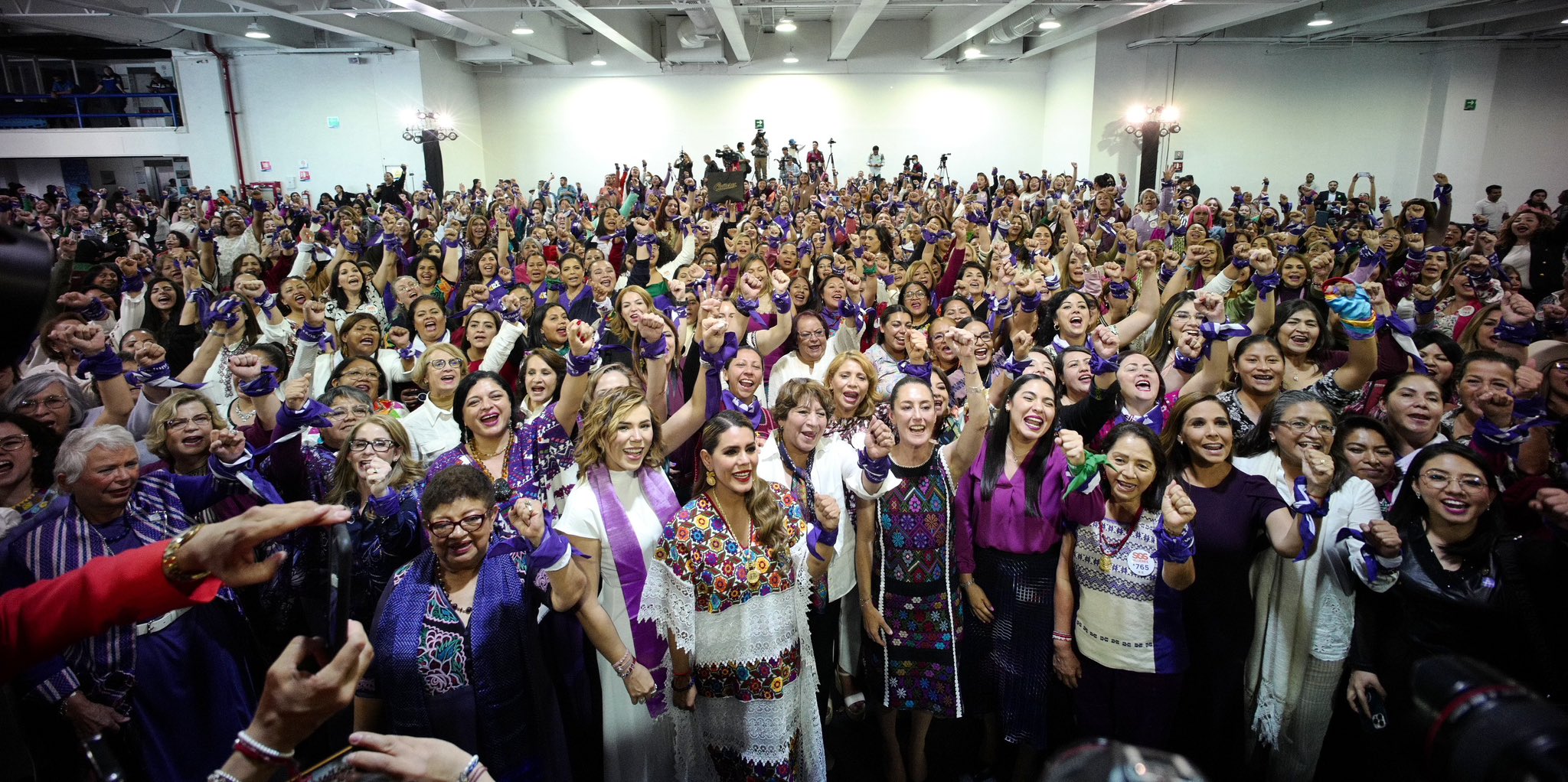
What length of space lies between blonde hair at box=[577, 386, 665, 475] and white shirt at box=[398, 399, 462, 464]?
858 mm

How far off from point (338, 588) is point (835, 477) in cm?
169

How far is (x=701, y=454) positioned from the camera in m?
2.13

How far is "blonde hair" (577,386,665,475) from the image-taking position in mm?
2252

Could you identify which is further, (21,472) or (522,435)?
(522,435)

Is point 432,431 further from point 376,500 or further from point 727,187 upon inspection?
point 727,187

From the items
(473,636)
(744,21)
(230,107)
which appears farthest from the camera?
(744,21)

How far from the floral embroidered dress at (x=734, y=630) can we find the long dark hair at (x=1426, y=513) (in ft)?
5.62

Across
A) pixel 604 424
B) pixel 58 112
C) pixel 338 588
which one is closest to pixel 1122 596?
pixel 604 424

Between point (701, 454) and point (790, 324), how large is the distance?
6.33 feet

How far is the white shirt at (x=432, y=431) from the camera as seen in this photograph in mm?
2896

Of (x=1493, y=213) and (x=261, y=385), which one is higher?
(x=1493, y=213)

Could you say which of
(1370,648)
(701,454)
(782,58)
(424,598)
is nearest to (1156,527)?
(1370,648)

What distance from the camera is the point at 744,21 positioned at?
52.1 ft

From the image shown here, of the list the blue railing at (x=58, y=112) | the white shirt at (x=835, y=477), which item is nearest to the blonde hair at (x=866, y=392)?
the white shirt at (x=835, y=477)
